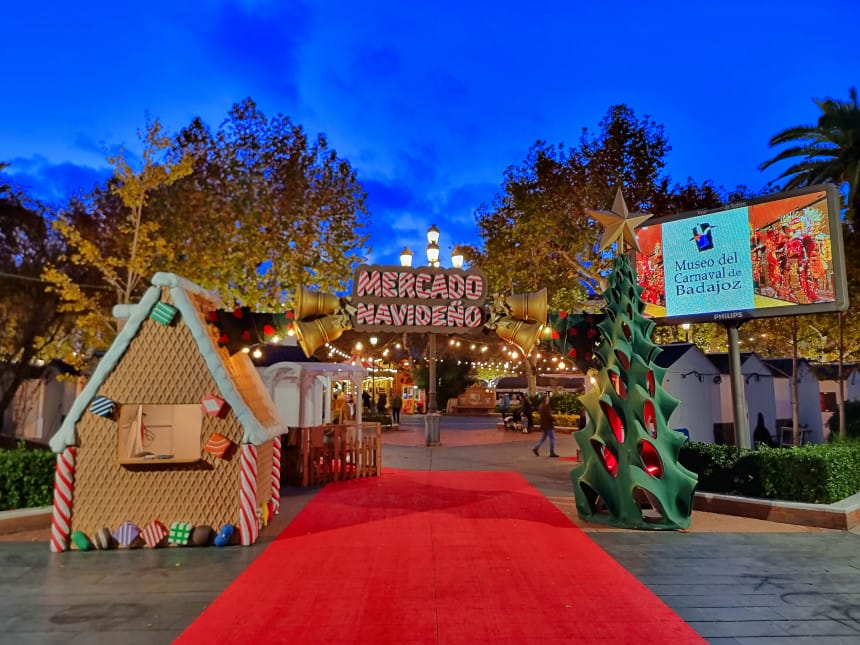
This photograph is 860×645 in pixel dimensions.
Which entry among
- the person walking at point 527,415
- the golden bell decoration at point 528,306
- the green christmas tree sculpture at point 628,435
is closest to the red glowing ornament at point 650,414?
the green christmas tree sculpture at point 628,435

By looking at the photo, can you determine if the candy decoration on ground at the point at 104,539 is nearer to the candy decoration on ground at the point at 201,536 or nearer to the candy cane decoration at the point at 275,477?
the candy decoration on ground at the point at 201,536

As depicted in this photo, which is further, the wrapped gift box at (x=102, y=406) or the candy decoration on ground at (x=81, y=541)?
the wrapped gift box at (x=102, y=406)

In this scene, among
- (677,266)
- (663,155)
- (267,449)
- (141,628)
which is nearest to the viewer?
(141,628)

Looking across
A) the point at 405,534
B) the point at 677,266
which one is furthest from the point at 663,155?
the point at 405,534

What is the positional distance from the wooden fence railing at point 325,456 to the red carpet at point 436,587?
2.77 m

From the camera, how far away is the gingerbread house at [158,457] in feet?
23.8

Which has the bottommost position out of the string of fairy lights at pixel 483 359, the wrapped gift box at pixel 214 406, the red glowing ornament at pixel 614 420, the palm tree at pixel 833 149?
the red glowing ornament at pixel 614 420

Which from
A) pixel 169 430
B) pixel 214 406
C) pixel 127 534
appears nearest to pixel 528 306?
pixel 214 406

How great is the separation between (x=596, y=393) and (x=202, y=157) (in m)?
17.4

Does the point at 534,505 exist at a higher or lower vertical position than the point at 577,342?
lower

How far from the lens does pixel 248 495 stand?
7.39 m

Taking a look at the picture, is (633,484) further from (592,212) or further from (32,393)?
(32,393)

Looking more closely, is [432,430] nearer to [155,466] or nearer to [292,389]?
[292,389]

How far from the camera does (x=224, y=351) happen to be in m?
8.22
